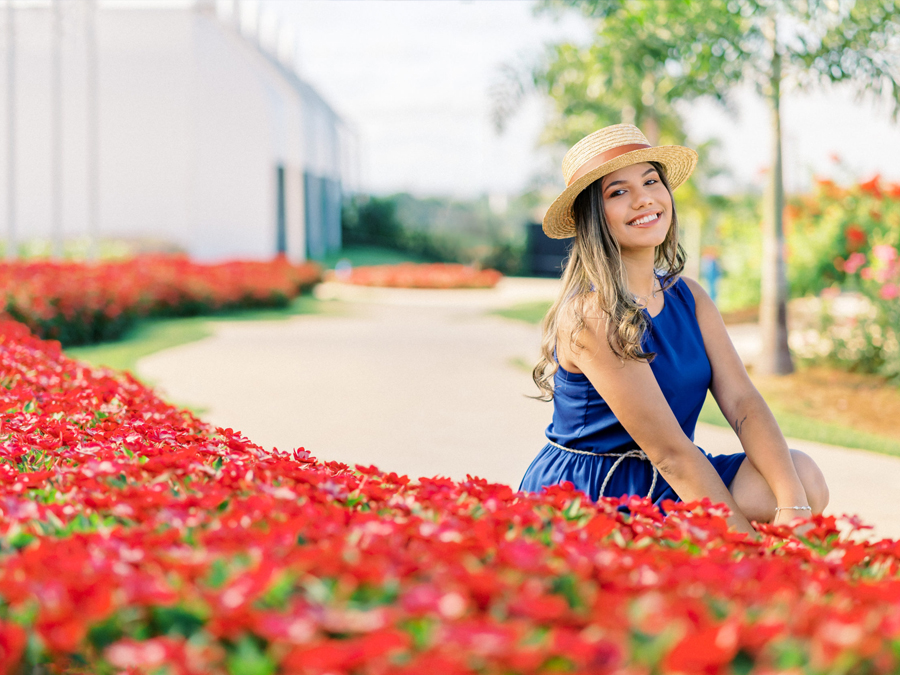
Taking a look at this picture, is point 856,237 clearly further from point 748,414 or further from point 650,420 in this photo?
point 650,420

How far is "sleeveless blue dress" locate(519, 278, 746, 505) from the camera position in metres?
2.75

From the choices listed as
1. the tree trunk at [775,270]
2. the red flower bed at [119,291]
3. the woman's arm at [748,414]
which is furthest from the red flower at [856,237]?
the woman's arm at [748,414]

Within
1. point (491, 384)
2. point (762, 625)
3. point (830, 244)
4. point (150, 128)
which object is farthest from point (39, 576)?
point (150, 128)

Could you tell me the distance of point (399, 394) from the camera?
777 cm

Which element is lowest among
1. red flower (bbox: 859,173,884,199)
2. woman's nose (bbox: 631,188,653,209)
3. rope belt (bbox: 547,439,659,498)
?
rope belt (bbox: 547,439,659,498)

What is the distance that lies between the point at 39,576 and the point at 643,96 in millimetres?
12963

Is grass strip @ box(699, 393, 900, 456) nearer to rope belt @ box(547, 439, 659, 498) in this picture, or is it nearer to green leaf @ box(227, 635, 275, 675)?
rope belt @ box(547, 439, 659, 498)

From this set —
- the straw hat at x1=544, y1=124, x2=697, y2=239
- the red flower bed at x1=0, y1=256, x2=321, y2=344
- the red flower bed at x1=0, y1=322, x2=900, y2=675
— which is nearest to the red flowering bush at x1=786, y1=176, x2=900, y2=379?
the straw hat at x1=544, y1=124, x2=697, y2=239

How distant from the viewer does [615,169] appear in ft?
9.36

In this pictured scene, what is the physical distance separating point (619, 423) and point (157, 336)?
9986 millimetres

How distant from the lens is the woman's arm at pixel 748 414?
2656 millimetres

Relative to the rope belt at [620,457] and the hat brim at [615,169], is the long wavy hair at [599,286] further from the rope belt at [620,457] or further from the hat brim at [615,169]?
the rope belt at [620,457]

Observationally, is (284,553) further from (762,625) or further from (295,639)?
(762,625)

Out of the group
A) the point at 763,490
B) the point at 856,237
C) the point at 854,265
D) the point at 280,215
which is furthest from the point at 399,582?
the point at 280,215
